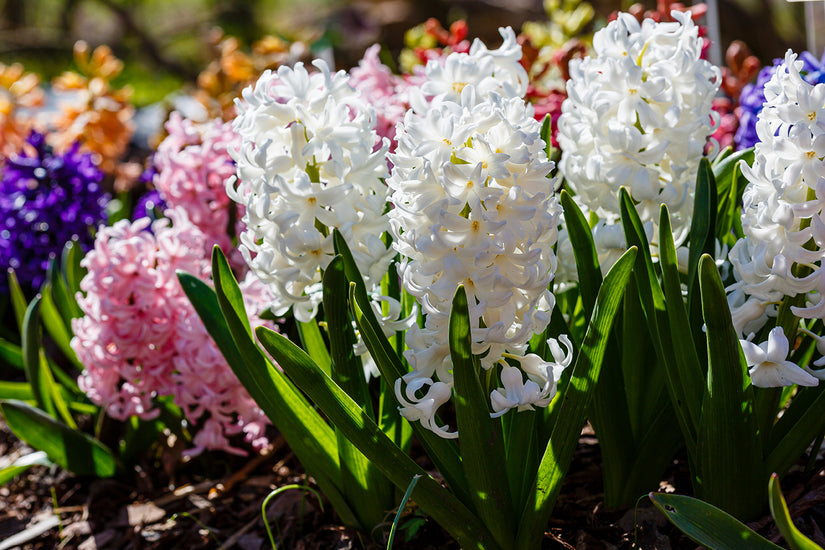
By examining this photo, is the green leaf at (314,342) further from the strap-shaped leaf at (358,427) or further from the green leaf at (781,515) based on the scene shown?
the green leaf at (781,515)

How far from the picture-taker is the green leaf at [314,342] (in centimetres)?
147

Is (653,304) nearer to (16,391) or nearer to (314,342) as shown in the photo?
(314,342)

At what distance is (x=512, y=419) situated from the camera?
1287 millimetres

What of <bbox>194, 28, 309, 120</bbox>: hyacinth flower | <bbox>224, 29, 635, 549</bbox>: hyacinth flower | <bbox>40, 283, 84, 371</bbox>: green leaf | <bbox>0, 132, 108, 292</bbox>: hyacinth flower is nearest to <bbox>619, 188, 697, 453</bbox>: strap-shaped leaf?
<bbox>224, 29, 635, 549</bbox>: hyacinth flower

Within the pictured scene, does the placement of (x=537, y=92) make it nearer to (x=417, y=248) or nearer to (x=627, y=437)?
(x=627, y=437)

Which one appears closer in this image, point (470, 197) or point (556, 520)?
point (470, 197)

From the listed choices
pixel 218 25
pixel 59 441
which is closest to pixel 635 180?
pixel 59 441

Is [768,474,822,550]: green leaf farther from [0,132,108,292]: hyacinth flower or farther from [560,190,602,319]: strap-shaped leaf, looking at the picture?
[0,132,108,292]: hyacinth flower

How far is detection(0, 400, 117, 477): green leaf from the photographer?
1848mm

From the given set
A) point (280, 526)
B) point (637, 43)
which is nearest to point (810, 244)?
point (637, 43)

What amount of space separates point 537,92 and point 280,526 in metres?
1.44

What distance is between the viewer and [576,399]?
1.19 m

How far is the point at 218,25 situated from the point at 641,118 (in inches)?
344

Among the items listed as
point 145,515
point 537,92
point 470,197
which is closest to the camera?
point 470,197
